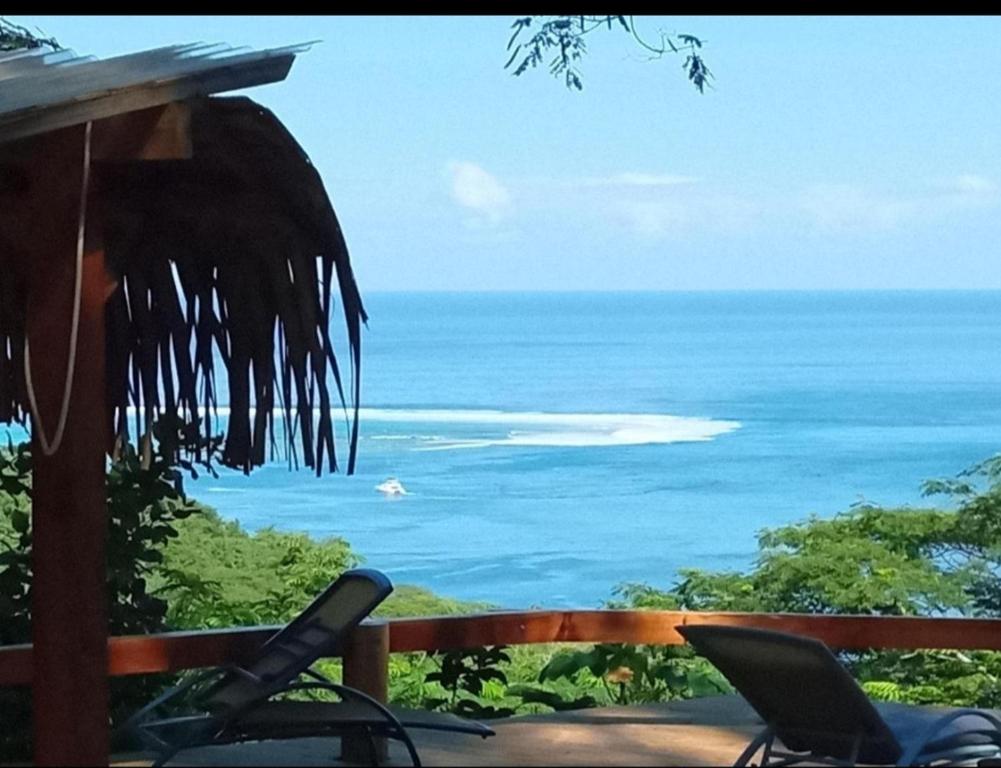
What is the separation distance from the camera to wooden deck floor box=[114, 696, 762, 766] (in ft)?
17.0

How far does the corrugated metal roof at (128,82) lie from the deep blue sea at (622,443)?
21190 mm

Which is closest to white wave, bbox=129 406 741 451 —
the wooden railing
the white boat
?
the white boat

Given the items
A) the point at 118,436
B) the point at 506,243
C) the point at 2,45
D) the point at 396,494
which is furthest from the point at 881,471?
the point at 118,436

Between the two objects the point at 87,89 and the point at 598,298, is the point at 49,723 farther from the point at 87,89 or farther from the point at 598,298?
the point at 598,298

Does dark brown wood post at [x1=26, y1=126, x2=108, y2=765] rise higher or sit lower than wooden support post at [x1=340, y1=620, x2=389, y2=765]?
higher

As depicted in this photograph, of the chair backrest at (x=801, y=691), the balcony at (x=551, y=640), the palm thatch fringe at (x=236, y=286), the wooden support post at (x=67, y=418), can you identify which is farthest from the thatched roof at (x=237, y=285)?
the chair backrest at (x=801, y=691)

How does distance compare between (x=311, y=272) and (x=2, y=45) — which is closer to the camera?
(x=311, y=272)

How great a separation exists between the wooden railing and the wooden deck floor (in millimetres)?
279

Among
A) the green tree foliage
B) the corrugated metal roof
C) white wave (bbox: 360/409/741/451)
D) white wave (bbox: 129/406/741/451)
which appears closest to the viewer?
the corrugated metal roof

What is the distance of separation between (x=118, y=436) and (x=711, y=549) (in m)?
23.6

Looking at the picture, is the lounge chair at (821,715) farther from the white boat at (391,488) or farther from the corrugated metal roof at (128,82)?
the white boat at (391,488)

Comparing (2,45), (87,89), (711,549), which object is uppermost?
(2,45)

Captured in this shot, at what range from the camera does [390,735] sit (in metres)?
5.00

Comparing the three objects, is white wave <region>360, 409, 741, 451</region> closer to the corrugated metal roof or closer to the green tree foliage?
the green tree foliage
